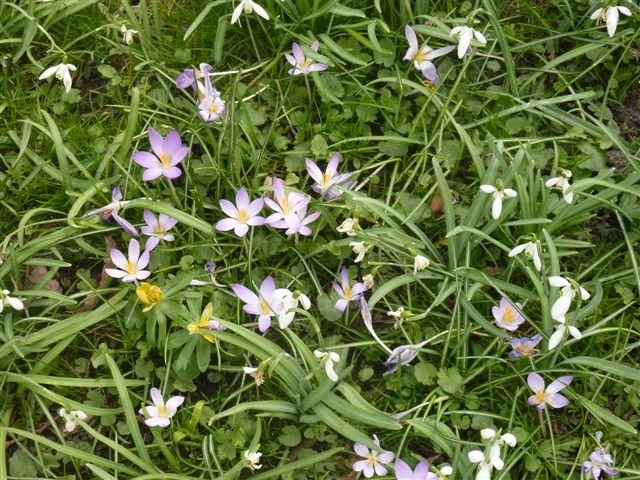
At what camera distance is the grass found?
2055mm

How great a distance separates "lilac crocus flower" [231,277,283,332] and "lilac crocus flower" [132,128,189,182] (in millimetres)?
394

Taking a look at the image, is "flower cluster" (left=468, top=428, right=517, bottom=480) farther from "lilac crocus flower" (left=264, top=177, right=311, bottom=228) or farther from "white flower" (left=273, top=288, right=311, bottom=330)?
"lilac crocus flower" (left=264, top=177, right=311, bottom=228)

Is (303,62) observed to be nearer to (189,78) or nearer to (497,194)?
(189,78)

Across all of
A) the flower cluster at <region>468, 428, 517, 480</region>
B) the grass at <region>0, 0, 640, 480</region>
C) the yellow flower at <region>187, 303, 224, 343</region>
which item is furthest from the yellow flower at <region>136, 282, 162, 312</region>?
the flower cluster at <region>468, 428, 517, 480</region>

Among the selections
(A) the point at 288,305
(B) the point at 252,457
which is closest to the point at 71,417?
(B) the point at 252,457

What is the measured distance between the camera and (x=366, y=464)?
6.51 feet

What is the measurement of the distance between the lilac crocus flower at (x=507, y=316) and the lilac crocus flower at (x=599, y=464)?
374 mm

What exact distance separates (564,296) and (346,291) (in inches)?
23.1

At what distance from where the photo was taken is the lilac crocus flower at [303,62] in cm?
239

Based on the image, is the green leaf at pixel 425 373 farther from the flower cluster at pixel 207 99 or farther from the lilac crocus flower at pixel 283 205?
the flower cluster at pixel 207 99

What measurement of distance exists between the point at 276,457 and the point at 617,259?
1.16 metres

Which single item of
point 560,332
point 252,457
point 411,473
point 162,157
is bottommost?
point 411,473

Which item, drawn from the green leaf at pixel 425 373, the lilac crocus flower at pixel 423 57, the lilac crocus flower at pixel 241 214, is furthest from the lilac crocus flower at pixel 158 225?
the lilac crocus flower at pixel 423 57

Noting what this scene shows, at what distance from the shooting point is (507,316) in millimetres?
2088
